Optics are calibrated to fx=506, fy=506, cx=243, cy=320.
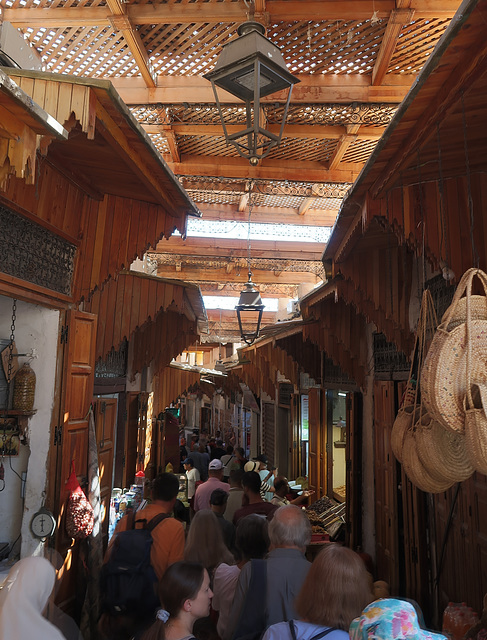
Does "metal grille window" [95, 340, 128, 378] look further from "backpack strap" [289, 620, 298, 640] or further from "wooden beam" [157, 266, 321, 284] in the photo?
"backpack strap" [289, 620, 298, 640]

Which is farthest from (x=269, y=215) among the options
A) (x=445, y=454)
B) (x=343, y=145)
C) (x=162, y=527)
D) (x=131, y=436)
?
(x=445, y=454)

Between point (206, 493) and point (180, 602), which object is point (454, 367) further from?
point (206, 493)

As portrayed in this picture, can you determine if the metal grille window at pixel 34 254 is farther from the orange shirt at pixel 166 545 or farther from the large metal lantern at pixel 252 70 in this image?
the orange shirt at pixel 166 545

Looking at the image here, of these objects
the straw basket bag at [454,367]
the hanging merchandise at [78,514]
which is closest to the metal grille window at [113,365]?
the hanging merchandise at [78,514]

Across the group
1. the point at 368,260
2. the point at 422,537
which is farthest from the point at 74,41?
the point at 422,537

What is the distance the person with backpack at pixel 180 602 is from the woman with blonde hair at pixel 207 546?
1203mm

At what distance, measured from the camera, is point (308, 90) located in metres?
5.11

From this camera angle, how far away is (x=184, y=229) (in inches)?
176

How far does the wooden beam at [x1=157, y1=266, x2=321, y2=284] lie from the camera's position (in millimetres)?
12055

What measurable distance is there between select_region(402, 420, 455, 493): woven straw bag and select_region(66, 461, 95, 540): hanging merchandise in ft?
8.79

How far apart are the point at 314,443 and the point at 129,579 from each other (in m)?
6.51

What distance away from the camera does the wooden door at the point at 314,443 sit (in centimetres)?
900

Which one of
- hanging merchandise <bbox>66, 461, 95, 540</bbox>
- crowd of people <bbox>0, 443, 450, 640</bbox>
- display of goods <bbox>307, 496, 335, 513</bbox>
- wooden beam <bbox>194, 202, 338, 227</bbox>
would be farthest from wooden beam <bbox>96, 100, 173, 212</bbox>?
display of goods <bbox>307, 496, 335, 513</bbox>

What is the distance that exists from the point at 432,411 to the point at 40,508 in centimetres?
309
